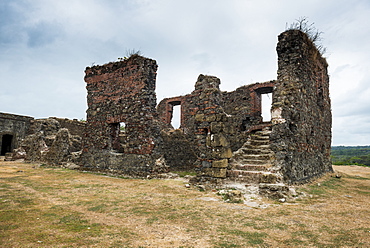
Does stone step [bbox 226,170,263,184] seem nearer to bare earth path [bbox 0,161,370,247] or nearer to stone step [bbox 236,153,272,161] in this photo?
stone step [bbox 236,153,272,161]

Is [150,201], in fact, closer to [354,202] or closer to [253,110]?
[354,202]

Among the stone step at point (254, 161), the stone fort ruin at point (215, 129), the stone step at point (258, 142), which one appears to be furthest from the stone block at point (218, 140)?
the stone step at point (258, 142)

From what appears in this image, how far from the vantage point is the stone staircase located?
6.24 m

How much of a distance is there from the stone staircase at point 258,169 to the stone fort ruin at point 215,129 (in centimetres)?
3

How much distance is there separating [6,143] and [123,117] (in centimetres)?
1897

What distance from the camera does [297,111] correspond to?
878 centimetres

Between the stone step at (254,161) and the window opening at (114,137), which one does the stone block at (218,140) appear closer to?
the stone step at (254,161)

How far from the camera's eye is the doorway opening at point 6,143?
22.4 metres

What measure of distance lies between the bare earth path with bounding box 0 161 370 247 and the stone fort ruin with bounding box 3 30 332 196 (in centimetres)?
142

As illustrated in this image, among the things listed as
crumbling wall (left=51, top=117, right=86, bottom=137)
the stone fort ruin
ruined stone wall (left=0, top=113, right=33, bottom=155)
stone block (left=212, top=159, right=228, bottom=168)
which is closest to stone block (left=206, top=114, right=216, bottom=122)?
the stone fort ruin

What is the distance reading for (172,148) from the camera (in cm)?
1272

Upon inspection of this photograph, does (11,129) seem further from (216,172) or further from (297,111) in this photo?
(297,111)

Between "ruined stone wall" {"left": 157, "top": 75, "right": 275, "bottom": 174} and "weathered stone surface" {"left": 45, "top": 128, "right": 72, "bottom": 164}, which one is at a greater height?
"ruined stone wall" {"left": 157, "top": 75, "right": 275, "bottom": 174}

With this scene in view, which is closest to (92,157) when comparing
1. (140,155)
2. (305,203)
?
(140,155)
